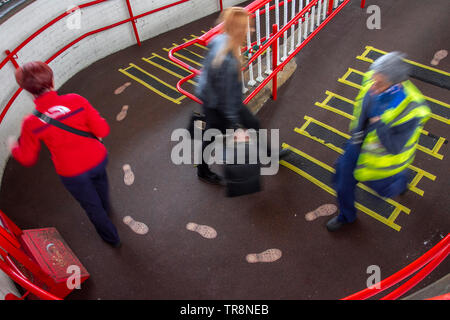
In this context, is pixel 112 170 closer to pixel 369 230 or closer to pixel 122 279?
pixel 122 279

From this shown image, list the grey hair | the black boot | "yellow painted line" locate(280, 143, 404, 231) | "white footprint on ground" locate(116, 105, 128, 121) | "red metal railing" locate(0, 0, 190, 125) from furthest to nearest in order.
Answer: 1. "white footprint on ground" locate(116, 105, 128, 121)
2. "red metal railing" locate(0, 0, 190, 125)
3. the black boot
4. "yellow painted line" locate(280, 143, 404, 231)
5. the grey hair

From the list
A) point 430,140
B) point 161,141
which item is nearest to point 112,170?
point 161,141

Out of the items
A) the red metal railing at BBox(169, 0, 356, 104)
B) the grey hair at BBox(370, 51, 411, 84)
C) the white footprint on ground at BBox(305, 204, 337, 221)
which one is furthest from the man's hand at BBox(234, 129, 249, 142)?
the grey hair at BBox(370, 51, 411, 84)

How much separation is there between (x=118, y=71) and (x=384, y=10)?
463 centimetres

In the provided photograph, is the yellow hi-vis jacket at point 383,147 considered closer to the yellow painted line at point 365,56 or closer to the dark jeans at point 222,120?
the dark jeans at point 222,120

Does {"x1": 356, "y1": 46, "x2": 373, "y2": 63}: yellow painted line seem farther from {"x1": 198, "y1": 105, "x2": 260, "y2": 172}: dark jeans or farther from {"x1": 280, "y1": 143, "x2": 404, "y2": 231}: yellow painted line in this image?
{"x1": 198, "y1": 105, "x2": 260, "y2": 172}: dark jeans

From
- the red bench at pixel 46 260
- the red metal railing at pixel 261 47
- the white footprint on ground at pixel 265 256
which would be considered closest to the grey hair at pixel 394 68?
the red metal railing at pixel 261 47

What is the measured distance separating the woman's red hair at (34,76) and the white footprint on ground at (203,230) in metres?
1.84

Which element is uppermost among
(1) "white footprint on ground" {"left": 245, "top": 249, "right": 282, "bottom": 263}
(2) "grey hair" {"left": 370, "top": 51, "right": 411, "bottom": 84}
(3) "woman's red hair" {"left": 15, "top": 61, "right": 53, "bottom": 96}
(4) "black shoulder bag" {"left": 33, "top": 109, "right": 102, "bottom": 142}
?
(3) "woman's red hair" {"left": 15, "top": 61, "right": 53, "bottom": 96}

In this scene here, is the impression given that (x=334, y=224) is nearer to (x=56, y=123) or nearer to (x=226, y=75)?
(x=226, y=75)

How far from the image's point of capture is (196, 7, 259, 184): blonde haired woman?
2463 mm

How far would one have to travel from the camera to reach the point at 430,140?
3775 millimetres

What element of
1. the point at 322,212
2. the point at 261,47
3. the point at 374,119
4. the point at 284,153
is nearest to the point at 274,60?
the point at 261,47

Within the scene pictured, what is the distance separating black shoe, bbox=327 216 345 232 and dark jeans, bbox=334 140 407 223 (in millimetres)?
212
